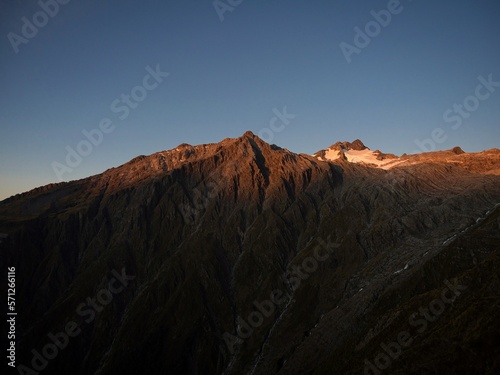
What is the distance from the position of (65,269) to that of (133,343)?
65883 mm

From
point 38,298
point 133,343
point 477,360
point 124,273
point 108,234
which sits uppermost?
point 108,234

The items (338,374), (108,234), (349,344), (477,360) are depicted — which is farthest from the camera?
(108,234)

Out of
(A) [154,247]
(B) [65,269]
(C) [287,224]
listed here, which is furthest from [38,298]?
(C) [287,224]

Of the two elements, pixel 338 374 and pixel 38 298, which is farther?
pixel 38 298

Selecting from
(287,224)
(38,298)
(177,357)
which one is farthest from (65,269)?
(287,224)

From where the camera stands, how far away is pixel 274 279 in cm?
Answer: 14775

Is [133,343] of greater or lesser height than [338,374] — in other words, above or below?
above

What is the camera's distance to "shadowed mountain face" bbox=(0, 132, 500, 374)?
71.2m

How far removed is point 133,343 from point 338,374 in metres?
85.8

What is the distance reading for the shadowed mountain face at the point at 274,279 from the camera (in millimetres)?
71188

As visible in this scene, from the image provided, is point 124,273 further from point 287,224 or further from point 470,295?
point 470,295

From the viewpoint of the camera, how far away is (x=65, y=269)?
174000 mm

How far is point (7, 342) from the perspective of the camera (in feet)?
470

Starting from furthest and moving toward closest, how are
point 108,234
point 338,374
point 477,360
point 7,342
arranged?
point 108,234 < point 7,342 < point 338,374 < point 477,360
